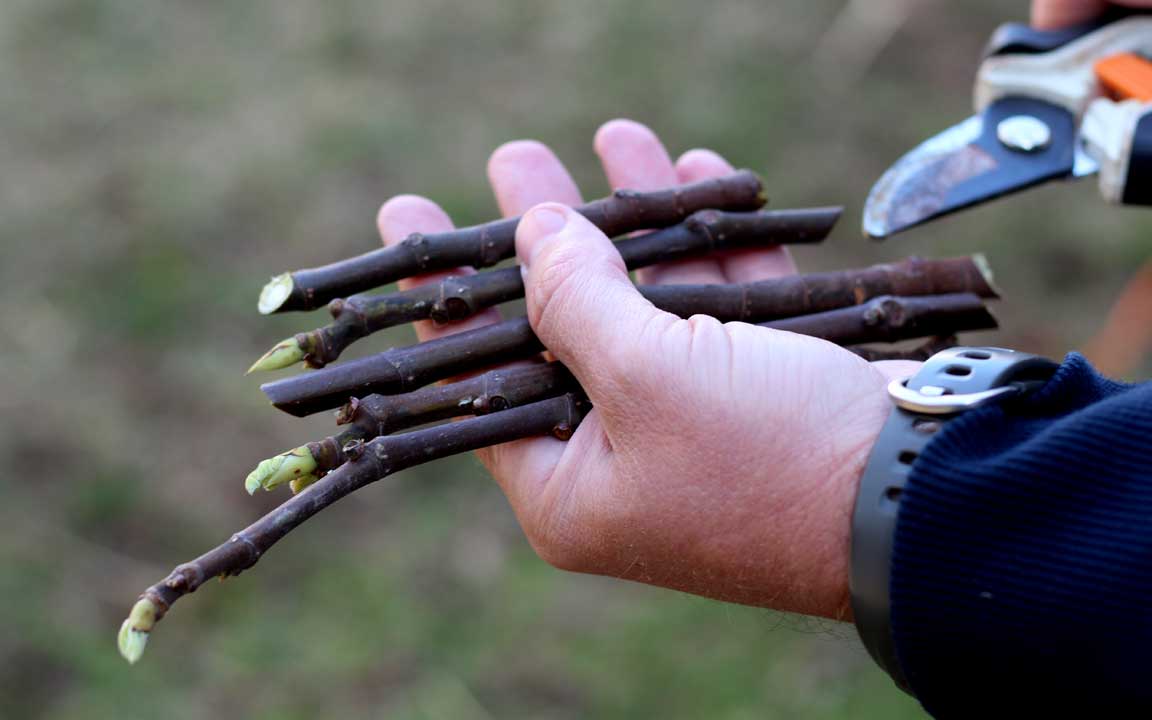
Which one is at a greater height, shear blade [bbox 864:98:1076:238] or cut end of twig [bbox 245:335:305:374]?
cut end of twig [bbox 245:335:305:374]

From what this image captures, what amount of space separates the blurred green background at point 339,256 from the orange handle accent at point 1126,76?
164 centimetres

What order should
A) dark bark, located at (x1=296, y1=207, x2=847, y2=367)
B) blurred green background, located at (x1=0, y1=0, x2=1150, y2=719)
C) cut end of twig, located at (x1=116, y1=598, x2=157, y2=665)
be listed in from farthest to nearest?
blurred green background, located at (x1=0, y1=0, x2=1150, y2=719) < dark bark, located at (x1=296, y1=207, x2=847, y2=367) < cut end of twig, located at (x1=116, y1=598, x2=157, y2=665)

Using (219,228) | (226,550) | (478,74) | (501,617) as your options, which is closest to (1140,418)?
(226,550)

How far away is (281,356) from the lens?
70.1 inches

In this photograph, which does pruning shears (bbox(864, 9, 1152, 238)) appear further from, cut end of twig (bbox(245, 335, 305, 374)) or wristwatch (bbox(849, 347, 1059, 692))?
cut end of twig (bbox(245, 335, 305, 374))

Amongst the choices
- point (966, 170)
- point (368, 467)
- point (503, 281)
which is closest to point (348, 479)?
point (368, 467)

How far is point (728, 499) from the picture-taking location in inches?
64.3

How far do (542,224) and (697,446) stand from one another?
569 millimetres

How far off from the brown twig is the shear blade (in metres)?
0.93

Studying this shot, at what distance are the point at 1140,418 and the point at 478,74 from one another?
13.7ft

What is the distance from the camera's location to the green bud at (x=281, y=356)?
176 centimetres

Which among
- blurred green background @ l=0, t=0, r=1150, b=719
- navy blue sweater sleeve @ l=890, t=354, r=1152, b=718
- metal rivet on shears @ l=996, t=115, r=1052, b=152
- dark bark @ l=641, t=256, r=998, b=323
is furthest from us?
blurred green background @ l=0, t=0, r=1150, b=719

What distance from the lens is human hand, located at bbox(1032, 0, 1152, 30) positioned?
262 centimetres

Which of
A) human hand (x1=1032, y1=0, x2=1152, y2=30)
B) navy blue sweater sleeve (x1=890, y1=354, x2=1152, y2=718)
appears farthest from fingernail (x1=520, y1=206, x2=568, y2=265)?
human hand (x1=1032, y1=0, x2=1152, y2=30)
